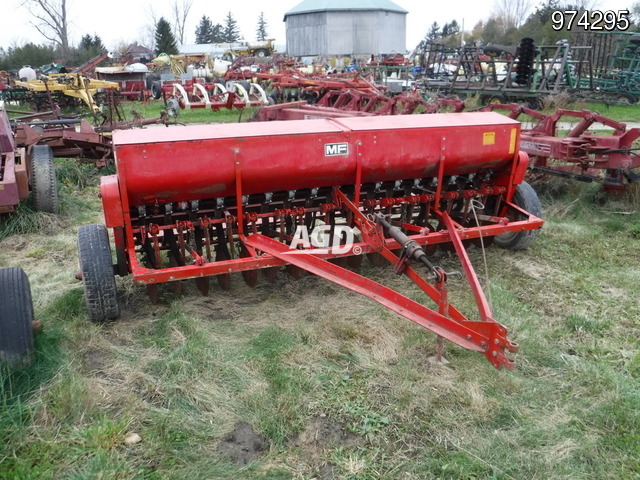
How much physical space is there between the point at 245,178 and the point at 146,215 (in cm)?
84

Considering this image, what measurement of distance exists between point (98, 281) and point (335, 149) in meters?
1.98

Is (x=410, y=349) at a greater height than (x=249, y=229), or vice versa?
(x=249, y=229)

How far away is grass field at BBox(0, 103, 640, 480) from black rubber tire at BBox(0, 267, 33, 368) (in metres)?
0.08

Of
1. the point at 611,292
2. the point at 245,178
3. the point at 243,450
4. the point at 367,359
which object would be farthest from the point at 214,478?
the point at 611,292

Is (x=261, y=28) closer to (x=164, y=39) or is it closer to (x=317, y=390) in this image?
(x=164, y=39)

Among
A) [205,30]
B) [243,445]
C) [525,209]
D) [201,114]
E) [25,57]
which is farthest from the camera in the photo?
[205,30]

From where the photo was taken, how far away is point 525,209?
525cm

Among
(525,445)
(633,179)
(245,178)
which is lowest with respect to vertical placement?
(525,445)

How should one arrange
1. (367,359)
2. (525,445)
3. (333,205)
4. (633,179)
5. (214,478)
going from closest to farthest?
(214,478) < (525,445) < (367,359) < (333,205) < (633,179)

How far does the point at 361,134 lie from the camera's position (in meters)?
4.48

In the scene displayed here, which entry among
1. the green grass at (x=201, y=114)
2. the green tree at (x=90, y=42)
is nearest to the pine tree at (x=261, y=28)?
the green tree at (x=90, y=42)

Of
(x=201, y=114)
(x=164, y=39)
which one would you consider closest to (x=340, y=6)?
(x=164, y=39)

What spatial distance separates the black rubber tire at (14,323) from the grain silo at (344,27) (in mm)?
46681

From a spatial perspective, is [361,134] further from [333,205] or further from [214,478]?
[214,478]
